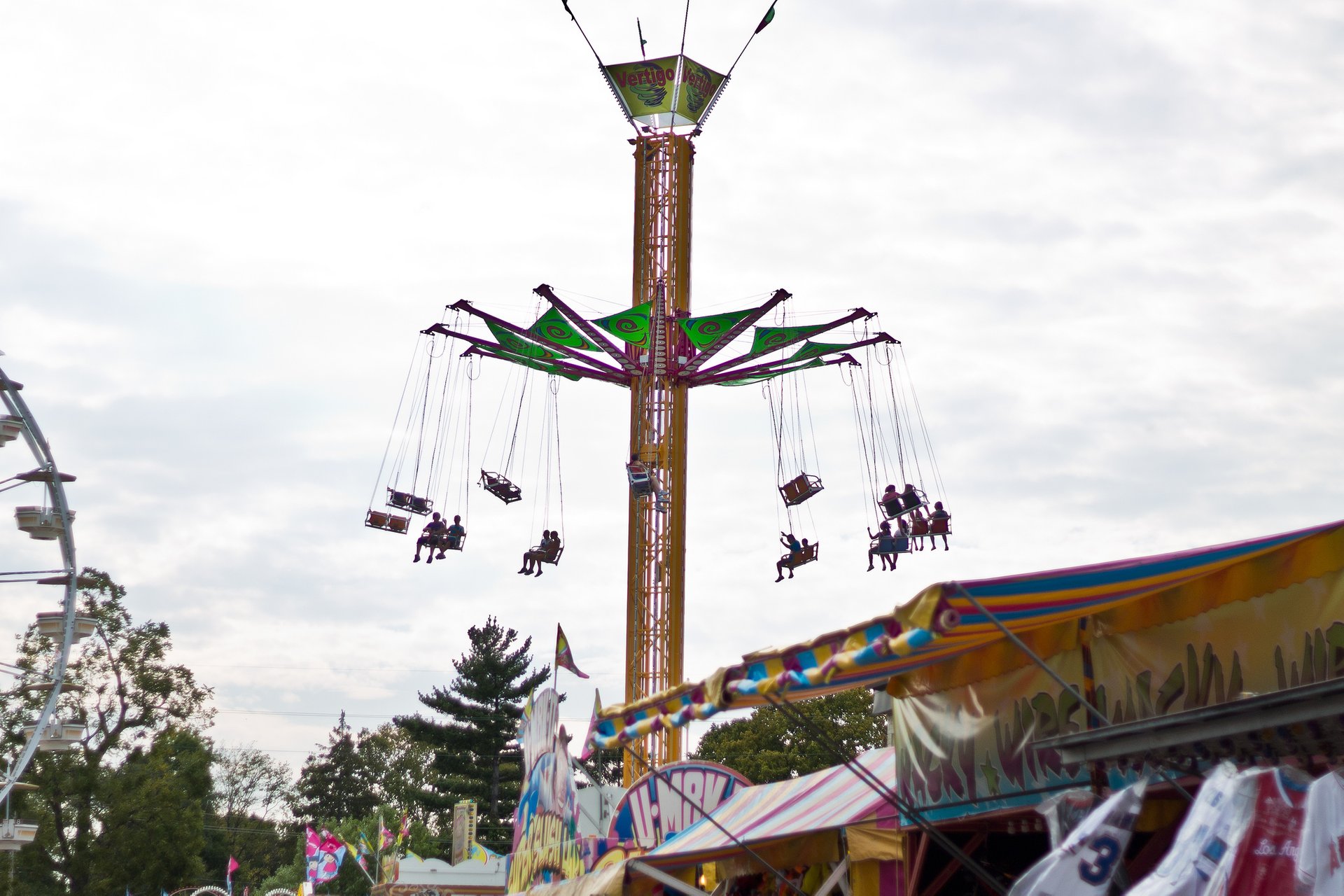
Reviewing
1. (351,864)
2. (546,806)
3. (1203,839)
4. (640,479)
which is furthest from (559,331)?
(351,864)

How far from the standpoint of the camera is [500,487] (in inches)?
923

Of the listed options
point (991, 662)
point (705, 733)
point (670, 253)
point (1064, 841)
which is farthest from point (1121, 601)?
point (705, 733)

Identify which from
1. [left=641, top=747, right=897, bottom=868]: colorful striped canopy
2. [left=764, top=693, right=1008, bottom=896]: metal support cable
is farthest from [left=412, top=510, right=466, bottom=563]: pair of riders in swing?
[left=764, top=693, right=1008, bottom=896]: metal support cable

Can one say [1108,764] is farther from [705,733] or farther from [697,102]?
[705,733]

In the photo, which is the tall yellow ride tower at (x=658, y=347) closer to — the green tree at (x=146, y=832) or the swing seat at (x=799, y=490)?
the swing seat at (x=799, y=490)

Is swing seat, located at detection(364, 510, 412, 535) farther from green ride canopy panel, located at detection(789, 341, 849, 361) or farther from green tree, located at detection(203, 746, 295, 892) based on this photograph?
green tree, located at detection(203, 746, 295, 892)

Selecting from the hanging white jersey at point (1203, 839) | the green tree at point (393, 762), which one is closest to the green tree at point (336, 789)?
the green tree at point (393, 762)

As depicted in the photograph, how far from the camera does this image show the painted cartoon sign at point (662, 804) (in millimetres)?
15703

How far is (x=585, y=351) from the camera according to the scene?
76.8ft

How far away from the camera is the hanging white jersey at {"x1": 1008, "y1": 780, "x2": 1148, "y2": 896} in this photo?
578cm

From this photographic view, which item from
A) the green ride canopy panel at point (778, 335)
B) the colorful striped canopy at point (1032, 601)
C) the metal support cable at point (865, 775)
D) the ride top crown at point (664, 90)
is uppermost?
the ride top crown at point (664, 90)

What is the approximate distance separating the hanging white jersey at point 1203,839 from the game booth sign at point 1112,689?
18 mm

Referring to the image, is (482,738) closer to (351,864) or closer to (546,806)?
(351,864)

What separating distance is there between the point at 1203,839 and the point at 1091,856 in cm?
68
